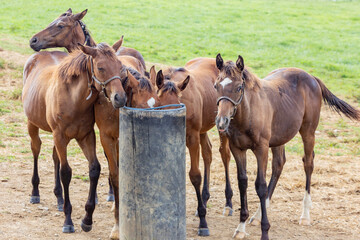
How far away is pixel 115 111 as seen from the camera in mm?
5551

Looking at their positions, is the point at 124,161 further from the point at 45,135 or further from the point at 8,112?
the point at 8,112

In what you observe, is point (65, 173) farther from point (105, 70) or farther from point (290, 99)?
point (290, 99)

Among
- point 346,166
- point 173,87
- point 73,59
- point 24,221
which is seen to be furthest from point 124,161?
point 346,166

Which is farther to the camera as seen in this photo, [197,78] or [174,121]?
[197,78]

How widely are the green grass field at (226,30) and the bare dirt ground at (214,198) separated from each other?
5263 mm

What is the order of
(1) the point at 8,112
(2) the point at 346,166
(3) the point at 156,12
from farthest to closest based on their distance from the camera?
(3) the point at 156,12
(1) the point at 8,112
(2) the point at 346,166

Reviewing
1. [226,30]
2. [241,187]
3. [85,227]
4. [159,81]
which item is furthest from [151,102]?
[226,30]

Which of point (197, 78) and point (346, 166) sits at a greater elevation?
point (197, 78)

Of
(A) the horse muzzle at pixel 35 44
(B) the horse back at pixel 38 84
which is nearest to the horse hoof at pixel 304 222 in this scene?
(B) the horse back at pixel 38 84

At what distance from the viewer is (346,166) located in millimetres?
8664

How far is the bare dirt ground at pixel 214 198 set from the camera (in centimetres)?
602

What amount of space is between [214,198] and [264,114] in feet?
6.43

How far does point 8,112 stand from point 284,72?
21.2ft

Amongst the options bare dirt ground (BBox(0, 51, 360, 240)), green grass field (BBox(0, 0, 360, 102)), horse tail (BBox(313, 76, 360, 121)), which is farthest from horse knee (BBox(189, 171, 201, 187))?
green grass field (BBox(0, 0, 360, 102))
